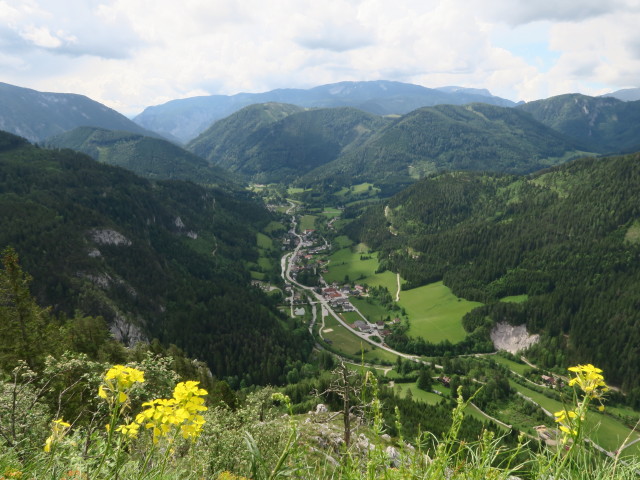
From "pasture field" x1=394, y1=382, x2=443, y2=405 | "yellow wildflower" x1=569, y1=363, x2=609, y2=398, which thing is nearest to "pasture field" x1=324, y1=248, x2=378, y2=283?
"pasture field" x1=394, y1=382, x2=443, y2=405

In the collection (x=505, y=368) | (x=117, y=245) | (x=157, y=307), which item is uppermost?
(x=117, y=245)

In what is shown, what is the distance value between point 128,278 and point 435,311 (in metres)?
Result: 113

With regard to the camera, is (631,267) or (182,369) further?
(631,267)

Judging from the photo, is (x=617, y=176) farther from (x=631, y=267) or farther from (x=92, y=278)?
(x=92, y=278)

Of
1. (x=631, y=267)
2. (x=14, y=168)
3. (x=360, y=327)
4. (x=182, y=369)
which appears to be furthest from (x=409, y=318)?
(x=14, y=168)

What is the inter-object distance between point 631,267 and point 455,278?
62.0 metres

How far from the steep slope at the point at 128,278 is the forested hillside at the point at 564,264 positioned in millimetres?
78056

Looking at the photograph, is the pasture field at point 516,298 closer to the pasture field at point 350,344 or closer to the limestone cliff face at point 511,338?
the limestone cliff face at point 511,338

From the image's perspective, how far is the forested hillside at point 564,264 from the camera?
10656 centimetres

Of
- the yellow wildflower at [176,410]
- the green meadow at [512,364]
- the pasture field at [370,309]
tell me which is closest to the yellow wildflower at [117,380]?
the yellow wildflower at [176,410]

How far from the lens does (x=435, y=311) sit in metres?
136

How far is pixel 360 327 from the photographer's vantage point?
400 feet

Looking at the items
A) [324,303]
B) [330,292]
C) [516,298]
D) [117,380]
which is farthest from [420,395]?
[117,380]

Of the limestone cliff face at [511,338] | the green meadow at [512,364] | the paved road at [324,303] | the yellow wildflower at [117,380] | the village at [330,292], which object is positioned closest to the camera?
the yellow wildflower at [117,380]
